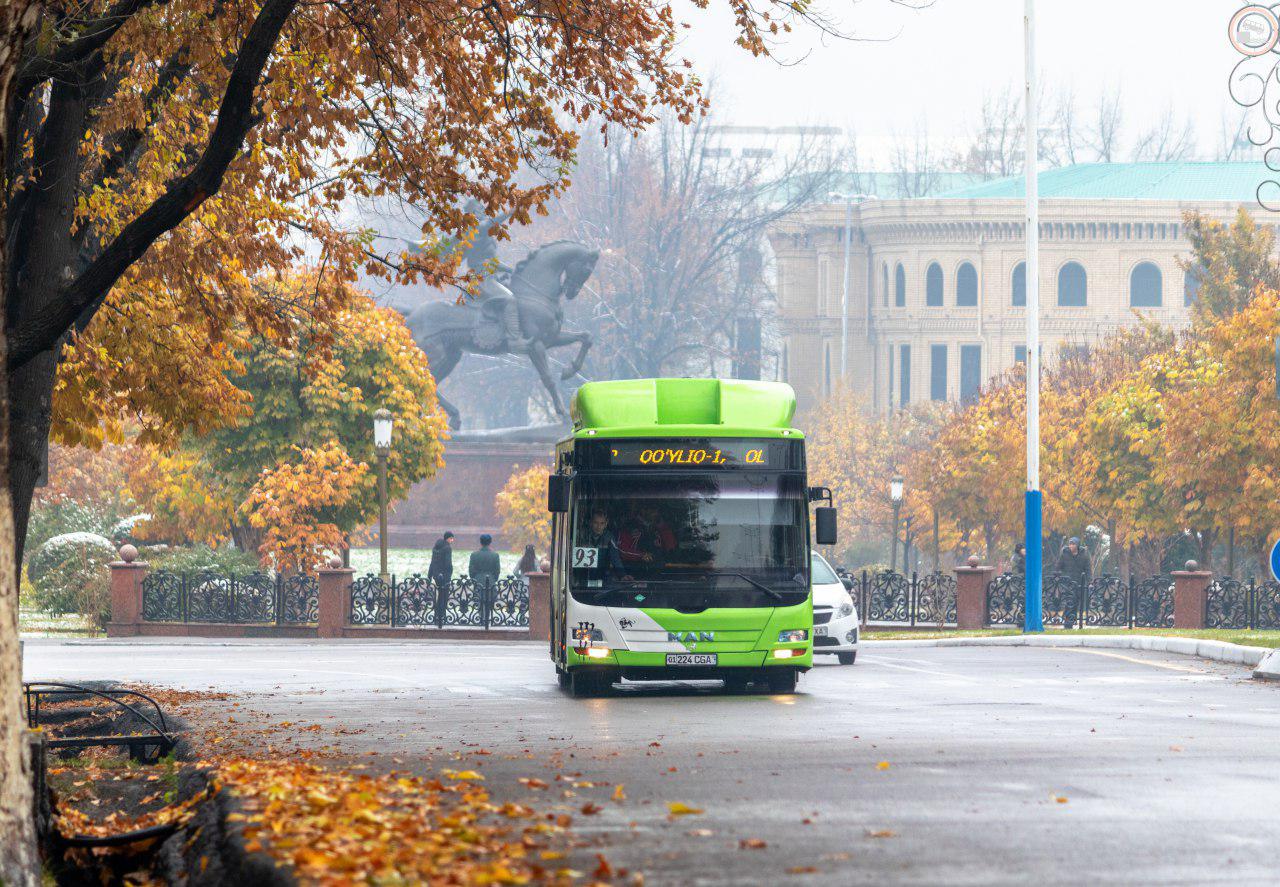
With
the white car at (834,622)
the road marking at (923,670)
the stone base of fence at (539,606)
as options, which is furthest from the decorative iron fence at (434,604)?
the white car at (834,622)

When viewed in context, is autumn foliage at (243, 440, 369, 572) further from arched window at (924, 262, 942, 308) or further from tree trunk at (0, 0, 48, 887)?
arched window at (924, 262, 942, 308)

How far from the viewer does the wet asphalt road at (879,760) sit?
25.8 ft

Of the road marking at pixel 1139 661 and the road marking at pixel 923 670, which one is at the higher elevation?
the road marking at pixel 1139 661

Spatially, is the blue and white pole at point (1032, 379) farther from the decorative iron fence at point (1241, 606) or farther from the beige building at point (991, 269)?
the beige building at point (991, 269)

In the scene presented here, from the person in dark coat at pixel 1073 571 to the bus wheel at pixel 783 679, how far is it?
17.4 meters

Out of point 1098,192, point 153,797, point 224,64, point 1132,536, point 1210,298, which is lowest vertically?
point 153,797

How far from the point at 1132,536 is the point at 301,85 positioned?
2902 cm

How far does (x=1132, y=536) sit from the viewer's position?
41.5 meters

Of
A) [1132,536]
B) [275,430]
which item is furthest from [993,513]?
[275,430]

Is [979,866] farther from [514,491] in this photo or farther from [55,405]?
[514,491]

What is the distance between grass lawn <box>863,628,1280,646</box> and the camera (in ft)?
88.8

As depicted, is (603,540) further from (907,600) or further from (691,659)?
(907,600)

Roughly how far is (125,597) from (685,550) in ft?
66.1

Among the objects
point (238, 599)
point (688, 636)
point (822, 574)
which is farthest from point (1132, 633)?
point (238, 599)
